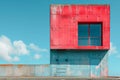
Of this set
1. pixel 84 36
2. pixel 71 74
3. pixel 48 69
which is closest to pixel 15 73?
pixel 48 69

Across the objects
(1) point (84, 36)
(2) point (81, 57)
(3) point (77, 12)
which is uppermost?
(3) point (77, 12)

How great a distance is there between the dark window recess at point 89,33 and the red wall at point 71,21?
0.78m

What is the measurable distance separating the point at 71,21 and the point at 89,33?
270cm

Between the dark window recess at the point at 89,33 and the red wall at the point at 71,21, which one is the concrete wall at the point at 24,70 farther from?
the dark window recess at the point at 89,33

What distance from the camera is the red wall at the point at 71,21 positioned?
3391 centimetres

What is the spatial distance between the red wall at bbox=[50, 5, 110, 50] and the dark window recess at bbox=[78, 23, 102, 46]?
778 mm

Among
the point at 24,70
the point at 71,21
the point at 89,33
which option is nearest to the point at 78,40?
the point at 89,33

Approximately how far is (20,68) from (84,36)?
8704mm

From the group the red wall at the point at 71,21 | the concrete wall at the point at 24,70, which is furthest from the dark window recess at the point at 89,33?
the concrete wall at the point at 24,70

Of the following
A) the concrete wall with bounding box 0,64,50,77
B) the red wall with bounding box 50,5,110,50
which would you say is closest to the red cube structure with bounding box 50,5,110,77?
the red wall with bounding box 50,5,110,50

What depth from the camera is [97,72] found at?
34.3 m

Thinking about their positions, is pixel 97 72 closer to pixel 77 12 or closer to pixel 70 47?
pixel 70 47

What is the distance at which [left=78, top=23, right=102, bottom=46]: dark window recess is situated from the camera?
3453 cm

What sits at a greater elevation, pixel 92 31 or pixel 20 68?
pixel 92 31
